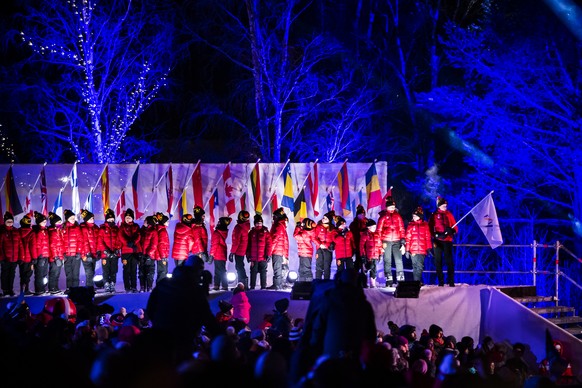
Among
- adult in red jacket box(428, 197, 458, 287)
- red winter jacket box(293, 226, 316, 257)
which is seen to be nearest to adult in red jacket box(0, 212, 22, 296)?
red winter jacket box(293, 226, 316, 257)

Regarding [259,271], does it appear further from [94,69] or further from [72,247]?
[94,69]

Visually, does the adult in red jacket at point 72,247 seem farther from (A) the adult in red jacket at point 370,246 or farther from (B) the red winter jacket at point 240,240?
(A) the adult in red jacket at point 370,246

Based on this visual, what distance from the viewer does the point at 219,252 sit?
20500 millimetres

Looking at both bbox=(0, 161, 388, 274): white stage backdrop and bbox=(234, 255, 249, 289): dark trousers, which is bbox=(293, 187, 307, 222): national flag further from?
bbox=(234, 255, 249, 289): dark trousers

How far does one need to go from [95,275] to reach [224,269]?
3333 mm

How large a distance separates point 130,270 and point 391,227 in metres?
6.02

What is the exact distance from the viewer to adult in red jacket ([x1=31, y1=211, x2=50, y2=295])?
20188 mm

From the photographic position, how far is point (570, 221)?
31969 mm

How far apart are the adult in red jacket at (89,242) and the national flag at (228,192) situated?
11.0 ft

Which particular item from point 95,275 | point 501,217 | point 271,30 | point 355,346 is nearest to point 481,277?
point 501,217

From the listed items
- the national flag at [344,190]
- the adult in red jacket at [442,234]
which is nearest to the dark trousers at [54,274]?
the national flag at [344,190]

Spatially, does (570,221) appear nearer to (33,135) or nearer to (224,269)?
(224,269)

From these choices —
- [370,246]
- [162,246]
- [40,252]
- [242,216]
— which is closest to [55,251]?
[40,252]

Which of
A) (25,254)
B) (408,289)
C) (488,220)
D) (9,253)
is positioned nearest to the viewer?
(408,289)
